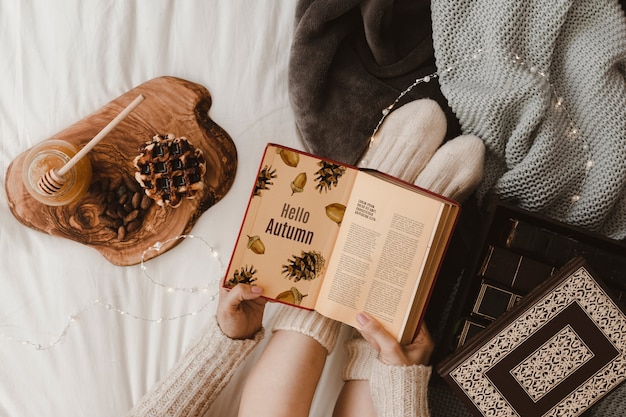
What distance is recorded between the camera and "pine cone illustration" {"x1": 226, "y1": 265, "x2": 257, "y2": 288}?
662mm

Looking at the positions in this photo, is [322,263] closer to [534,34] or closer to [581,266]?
[581,266]

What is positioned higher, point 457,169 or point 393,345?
point 457,169

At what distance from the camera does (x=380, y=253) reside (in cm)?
66

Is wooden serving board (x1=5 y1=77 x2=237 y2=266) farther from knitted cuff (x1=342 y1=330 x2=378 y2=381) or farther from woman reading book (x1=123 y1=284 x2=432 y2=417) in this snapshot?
knitted cuff (x1=342 y1=330 x2=378 y2=381)

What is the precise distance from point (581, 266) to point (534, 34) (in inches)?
13.8

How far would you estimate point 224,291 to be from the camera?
29.0 inches

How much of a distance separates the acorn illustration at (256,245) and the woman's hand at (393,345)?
0.16 meters

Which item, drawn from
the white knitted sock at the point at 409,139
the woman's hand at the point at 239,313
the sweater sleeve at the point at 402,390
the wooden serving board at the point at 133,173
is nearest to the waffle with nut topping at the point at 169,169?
the wooden serving board at the point at 133,173

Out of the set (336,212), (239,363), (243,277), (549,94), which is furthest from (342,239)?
(549,94)

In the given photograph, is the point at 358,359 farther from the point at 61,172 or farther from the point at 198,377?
the point at 61,172

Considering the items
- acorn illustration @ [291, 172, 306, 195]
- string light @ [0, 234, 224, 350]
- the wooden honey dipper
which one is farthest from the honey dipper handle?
acorn illustration @ [291, 172, 306, 195]

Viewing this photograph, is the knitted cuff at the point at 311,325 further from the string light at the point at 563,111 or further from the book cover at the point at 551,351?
the string light at the point at 563,111

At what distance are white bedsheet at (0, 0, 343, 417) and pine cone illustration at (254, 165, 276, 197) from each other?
0.60 feet

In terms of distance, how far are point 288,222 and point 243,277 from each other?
0.30ft
